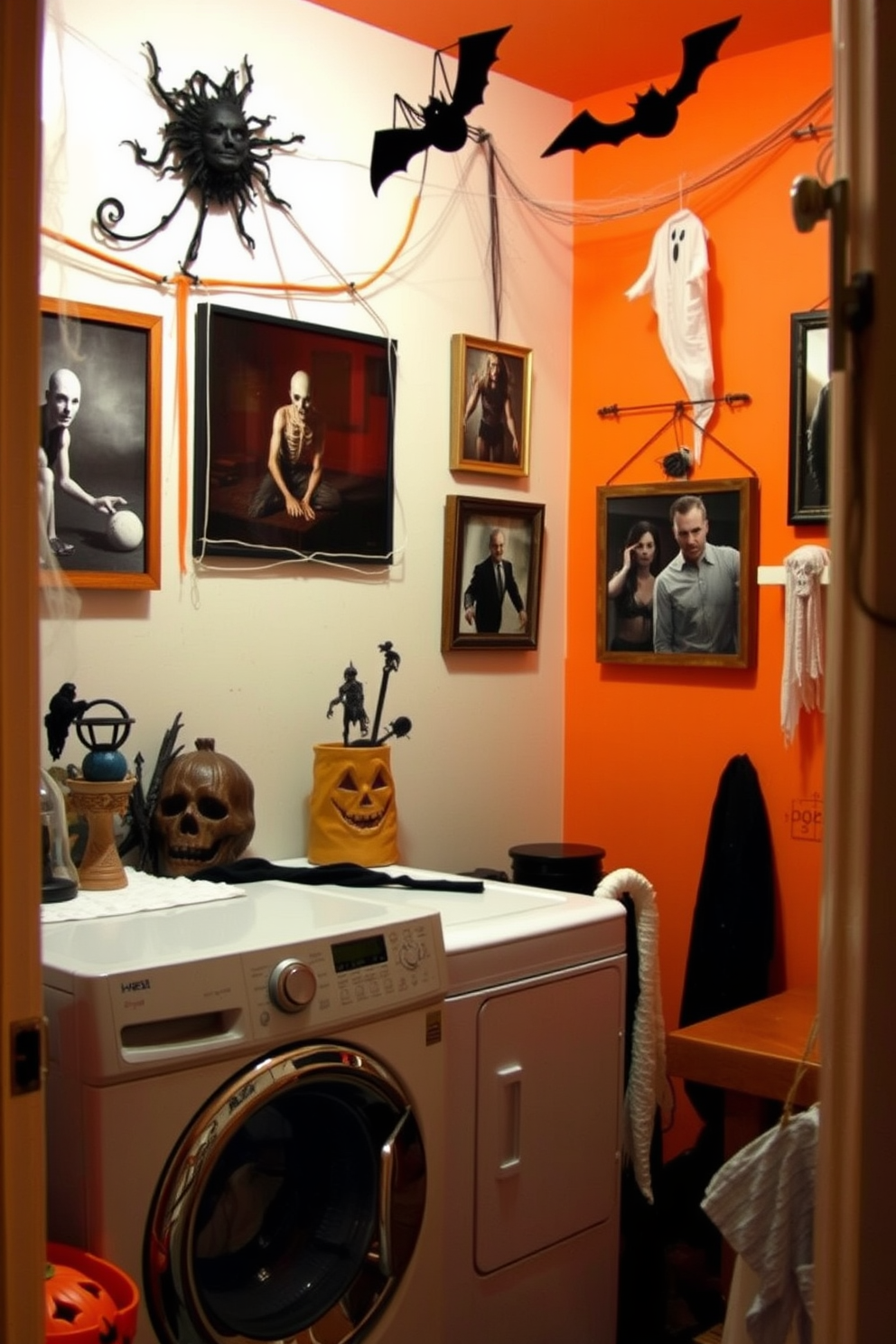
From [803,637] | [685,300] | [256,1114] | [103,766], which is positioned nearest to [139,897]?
[103,766]

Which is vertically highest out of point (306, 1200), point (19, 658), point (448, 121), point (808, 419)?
point (448, 121)

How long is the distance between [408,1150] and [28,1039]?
1.11 meters

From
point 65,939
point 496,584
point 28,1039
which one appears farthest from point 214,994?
point 496,584

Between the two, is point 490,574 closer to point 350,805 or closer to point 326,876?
point 350,805

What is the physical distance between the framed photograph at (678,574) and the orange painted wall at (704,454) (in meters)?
0.05

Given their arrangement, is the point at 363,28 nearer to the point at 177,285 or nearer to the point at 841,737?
the point at 177,285

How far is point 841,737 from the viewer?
0.98m

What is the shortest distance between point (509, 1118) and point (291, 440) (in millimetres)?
1471

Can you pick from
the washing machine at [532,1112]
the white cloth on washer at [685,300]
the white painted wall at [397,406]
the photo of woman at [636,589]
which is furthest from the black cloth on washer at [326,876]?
the white cloth on washer at [685,300]

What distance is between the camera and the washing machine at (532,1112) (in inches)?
92.5

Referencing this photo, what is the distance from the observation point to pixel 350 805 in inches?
113

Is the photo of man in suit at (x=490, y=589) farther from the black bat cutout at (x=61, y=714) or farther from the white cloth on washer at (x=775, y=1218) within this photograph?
the white cloth on washer at (x=775, y=1218)

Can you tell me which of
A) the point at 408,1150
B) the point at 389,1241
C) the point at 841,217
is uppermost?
the point at 841,217

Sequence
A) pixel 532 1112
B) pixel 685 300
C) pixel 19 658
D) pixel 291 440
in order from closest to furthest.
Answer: pixel 19 658 → pixel 532 1112 → pixel 291 440 → pixel 685 300
